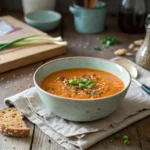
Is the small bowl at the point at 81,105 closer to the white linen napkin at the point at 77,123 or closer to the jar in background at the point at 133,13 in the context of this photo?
the white linen napkin at the point at 77,123

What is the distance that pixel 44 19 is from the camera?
5.58ft

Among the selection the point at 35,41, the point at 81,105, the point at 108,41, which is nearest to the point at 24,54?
the point at 35,41

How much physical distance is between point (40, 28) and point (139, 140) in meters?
0.81

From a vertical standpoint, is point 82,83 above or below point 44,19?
above

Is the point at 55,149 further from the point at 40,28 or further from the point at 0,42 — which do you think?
the point at 40,28

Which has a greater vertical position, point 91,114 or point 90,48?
point 91,114

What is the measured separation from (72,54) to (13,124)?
52 centimetres

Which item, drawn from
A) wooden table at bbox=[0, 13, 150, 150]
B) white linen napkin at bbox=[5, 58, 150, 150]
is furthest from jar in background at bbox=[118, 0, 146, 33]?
white linen napkin at bbox=[5, 58, 150, 150]

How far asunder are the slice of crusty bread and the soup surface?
10 cm

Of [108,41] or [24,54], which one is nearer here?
[24,54]

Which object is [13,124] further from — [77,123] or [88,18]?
[88,18]

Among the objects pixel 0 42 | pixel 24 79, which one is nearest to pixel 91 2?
pixel 0 42

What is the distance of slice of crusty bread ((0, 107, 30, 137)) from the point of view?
36.3 inches

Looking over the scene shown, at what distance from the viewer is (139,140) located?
936 millimetres
